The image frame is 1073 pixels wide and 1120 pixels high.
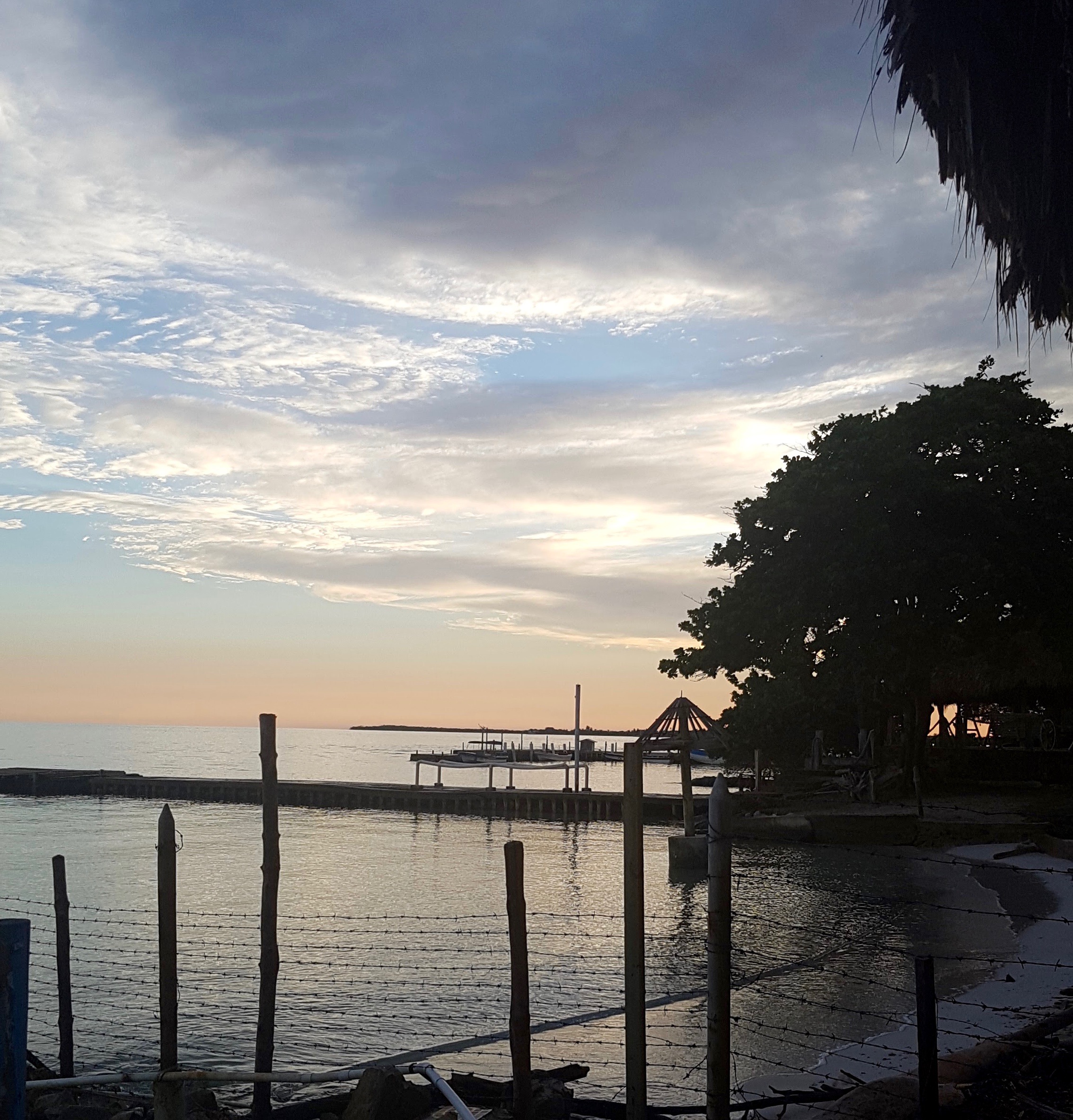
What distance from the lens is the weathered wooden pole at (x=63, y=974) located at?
11.2 metres

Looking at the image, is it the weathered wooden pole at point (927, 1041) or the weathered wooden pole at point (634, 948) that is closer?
the weathered wooden pole at point (634, 948)

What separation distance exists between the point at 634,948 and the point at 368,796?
5684 centimetres

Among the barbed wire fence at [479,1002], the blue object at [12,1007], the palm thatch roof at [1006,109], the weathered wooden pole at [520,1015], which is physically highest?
the palm thatch roof at [1006,109]

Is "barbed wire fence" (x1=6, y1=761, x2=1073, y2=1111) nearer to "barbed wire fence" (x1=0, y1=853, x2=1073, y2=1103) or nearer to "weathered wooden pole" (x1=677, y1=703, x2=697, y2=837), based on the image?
"barbed wire fence" (x1=0, y1=853, x2=1073, y2=1103)

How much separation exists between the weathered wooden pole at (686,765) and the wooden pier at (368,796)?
21.1 meters

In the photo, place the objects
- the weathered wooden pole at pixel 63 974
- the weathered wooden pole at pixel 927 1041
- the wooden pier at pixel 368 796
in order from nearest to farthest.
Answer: the weathered wooden pole at pixel 927 1041, the weathered wooden pole at pixel 63 974, the wooden pier at pixel 368 796

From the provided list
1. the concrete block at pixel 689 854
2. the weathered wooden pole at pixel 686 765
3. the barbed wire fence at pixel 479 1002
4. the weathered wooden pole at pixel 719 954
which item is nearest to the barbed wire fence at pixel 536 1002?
the barbed wire fence at pixel 479 1002

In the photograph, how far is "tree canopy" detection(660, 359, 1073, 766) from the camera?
3384 cm

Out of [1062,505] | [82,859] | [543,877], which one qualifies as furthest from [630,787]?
[82,859]

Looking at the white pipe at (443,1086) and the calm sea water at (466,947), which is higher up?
the white pipe at (443,1086)

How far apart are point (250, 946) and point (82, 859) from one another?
23.3m

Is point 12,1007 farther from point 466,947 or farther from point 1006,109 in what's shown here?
point 466,947

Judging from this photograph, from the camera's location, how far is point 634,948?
619 cm

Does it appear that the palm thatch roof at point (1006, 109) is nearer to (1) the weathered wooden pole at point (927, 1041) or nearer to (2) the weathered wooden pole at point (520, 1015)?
(1) the weathered wooden pole at point (927, 1041)
